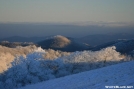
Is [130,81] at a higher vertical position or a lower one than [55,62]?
higher

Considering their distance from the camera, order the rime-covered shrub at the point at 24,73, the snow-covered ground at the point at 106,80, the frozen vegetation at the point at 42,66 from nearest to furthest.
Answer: the snow-covered ground at the point at 106,80
the rime-covered shrub at the point at 24,73
the frozen vegetation at the point at 42,66

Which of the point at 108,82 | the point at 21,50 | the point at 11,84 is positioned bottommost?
the point at 21,50

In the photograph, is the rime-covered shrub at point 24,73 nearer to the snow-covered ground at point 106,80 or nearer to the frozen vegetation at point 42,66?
the frozen vegetation at point 42,66

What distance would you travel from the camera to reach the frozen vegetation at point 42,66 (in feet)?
210

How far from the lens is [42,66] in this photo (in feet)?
250

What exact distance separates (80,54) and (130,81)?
7015 centimetres

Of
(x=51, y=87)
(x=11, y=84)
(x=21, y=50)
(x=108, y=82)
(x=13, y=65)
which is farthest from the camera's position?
(x=21, y=50)

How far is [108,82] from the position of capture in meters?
29.2

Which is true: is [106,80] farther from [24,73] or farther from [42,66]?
[42,66]

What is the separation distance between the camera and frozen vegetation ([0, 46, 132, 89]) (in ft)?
210

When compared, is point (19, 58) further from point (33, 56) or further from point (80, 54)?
point (80, 54)

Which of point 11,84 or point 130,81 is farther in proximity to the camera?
point 11,84

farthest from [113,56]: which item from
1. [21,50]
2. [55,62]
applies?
[21,50]

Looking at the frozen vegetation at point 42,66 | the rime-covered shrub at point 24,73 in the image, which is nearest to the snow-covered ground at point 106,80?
the rime-covered shrub at point 24,73
